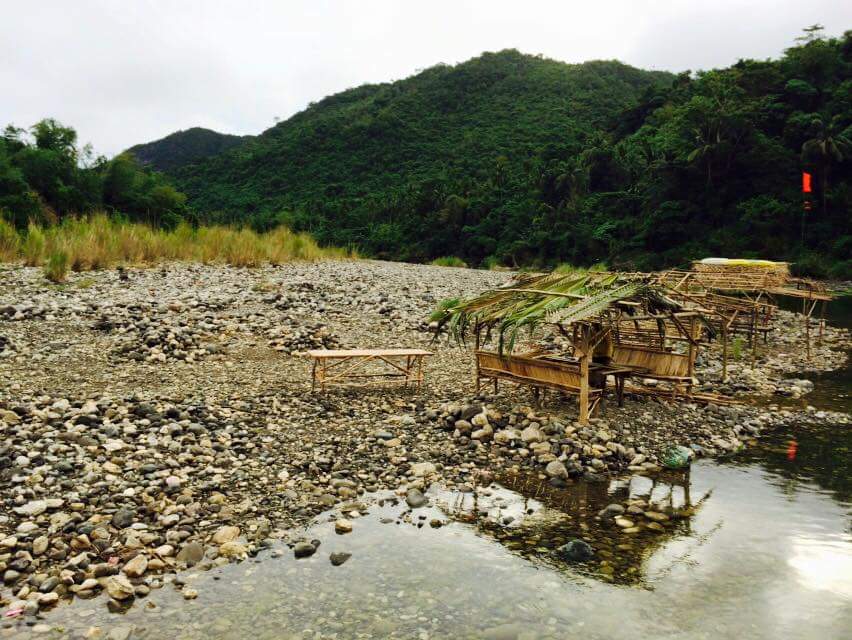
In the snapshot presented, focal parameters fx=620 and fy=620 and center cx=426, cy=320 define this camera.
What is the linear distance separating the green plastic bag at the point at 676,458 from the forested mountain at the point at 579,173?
35669mm

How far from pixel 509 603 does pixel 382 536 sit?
1.40 m

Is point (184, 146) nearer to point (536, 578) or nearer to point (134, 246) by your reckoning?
point (134, 246)

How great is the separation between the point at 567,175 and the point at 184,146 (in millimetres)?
63690

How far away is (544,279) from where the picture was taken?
9953 mm

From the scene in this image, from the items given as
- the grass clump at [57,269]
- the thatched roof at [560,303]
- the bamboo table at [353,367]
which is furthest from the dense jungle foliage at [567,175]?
the thatched roof at [560,303]

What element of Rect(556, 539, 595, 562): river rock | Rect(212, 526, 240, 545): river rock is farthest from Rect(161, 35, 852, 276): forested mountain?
Rect(212, 526, 240, 545): river rock

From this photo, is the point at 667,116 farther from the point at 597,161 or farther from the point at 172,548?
the point at 172,548

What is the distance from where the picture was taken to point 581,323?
8008mm

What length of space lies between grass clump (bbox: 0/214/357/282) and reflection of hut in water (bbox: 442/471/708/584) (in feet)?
40.3

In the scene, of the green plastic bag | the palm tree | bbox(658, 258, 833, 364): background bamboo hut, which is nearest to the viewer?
the green plastic bag

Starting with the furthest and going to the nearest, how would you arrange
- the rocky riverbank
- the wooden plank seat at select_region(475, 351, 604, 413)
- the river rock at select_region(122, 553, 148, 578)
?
1. the wooden plank seat at select_region(475, 351, 604, 413)
2. the rocky riverbank
3. the river rock at select_region(122, 553, 148, 578)

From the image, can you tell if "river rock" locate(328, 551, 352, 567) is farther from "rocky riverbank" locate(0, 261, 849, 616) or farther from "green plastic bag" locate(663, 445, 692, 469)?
"green plastic bag" locate(663, 445, 692, 469)

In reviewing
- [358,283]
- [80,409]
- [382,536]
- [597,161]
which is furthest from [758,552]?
[597,161]

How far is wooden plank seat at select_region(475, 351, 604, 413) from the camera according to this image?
339 inches
